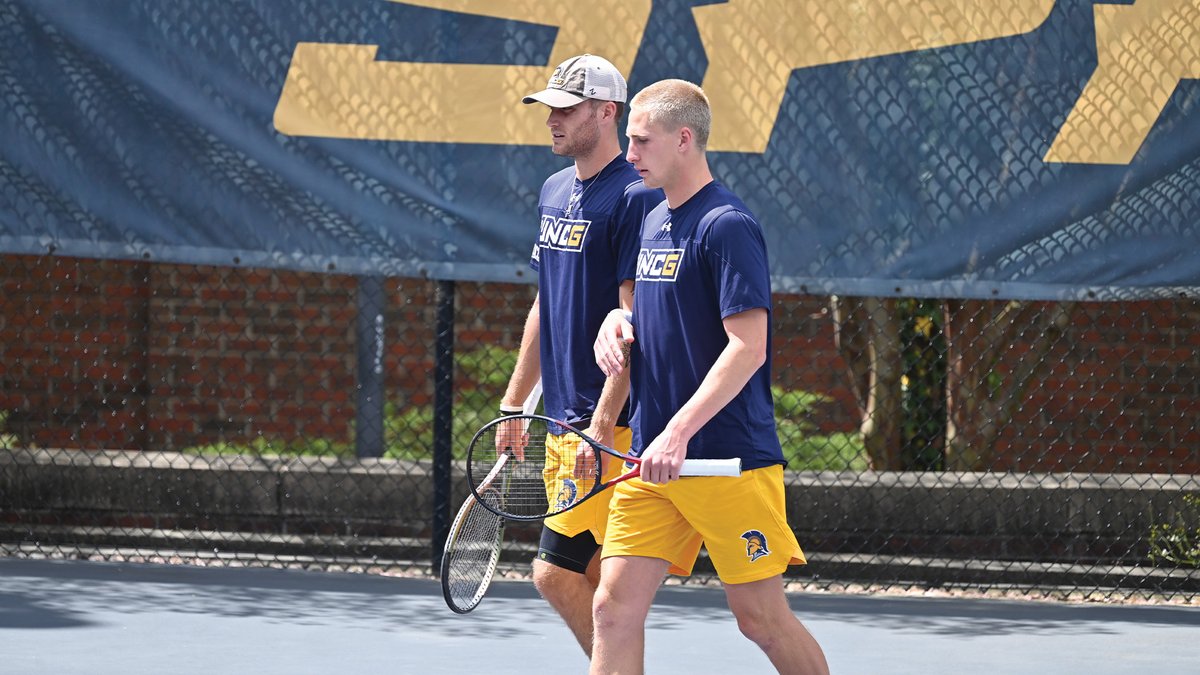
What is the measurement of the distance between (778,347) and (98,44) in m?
4.00

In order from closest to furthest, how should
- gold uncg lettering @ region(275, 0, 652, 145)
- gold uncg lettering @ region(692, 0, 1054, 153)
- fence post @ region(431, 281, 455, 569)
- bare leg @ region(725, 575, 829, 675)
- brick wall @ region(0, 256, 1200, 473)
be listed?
→ bare leg @ region(725, 575, 829, 675) < gold uncg lettering @ region(692, 0, 1054, 153) < gold uncg lettering @ region(275, 0, 652, 145) < fence post @ region(431, 281, 455, 569) < brick wall @ region(0, 256, 1200, 473)

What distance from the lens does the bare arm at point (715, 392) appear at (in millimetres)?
3939

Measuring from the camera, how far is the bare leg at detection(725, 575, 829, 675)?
4043 mm

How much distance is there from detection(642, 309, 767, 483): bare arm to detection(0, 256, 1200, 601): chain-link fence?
3.31 m

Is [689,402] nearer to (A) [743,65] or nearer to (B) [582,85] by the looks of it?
(B) [582,85]

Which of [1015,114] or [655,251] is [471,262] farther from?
[655,251]

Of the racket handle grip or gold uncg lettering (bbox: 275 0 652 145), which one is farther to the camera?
gold uncg lettering (bbox: 275 0 652 145)

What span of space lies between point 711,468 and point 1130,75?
11.3 feet

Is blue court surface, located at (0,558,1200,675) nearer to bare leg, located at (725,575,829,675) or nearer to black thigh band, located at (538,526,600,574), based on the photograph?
black thigh band, located at (538,526,600,574)

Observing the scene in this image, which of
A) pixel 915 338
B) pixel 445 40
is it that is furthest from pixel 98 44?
pixel 915 338

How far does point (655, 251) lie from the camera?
4.20 metres

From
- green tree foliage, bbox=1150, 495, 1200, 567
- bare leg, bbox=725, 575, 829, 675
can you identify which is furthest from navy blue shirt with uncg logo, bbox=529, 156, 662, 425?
green tree foliage, bbox=1150, 495, 1200, 567

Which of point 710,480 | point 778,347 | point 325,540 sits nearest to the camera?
point 710,480

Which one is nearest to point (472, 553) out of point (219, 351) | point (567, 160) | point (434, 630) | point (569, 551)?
point (569, 551)
